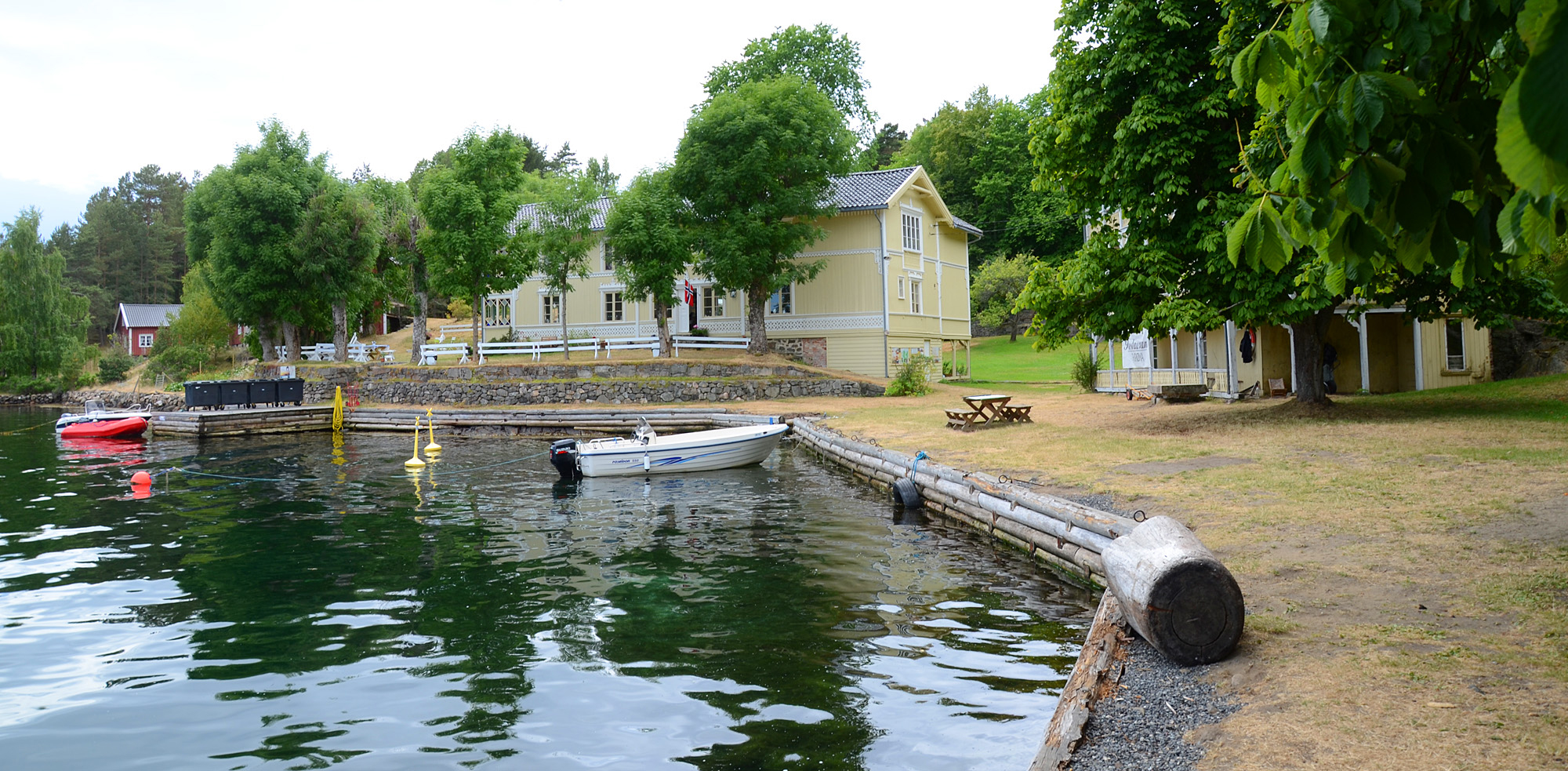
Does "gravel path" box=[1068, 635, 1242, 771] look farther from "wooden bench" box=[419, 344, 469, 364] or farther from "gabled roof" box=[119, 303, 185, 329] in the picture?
"gabled roof" box=[119, 303, 185, 329]

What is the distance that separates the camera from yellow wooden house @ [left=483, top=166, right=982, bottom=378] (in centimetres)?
4019

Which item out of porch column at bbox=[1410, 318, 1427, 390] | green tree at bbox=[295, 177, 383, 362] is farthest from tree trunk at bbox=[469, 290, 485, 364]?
porch column at bbox=[1410, 318, 1427, 390]

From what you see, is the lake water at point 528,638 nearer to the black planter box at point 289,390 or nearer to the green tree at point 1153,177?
the green tree at point 1153,177

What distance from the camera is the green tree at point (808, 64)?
54.9 meters

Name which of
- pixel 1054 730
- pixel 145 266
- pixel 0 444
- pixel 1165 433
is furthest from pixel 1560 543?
pixel 145 266

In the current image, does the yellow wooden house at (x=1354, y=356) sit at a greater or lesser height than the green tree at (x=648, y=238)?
lesser

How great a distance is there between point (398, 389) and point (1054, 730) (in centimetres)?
4075

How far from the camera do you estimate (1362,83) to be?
332 cm

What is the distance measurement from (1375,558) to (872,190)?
3446cm

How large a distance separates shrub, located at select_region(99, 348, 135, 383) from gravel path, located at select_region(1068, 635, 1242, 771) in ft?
232

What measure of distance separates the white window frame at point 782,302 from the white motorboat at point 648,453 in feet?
70.9

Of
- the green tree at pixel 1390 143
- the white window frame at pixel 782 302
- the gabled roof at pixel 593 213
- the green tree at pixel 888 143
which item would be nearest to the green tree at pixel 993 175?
the green tree at pixel 888 143

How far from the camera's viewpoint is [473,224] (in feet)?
132

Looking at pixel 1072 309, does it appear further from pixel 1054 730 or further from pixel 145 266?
pixel 145 266
